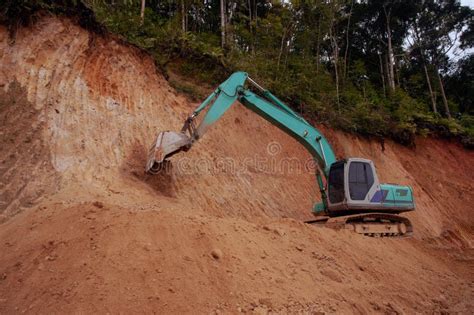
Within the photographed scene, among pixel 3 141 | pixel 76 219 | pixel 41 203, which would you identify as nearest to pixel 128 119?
pixel 3 141

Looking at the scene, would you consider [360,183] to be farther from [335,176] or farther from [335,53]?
[335,53]

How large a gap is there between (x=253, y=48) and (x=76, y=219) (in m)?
14.6

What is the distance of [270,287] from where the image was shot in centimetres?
454

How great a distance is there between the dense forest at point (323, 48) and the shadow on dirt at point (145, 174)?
360cm

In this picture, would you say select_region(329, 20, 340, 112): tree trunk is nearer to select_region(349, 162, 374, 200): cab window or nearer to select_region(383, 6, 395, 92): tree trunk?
select_region(383, 6, 395, 92): tree trunk

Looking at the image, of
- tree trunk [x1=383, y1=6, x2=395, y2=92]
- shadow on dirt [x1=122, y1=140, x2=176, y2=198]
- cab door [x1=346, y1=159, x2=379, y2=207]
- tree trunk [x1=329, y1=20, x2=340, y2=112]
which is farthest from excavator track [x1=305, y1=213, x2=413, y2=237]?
tree trunk [x1=383, y1=6, x2=395, y2=92]

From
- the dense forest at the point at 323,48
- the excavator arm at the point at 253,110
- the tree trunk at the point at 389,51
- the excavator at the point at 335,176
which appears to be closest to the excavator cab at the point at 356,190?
the excavator at the point at 335,176

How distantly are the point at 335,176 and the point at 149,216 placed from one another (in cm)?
494

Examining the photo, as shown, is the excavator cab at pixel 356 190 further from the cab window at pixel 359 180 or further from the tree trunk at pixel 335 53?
the tree trunk at pixel 335 53

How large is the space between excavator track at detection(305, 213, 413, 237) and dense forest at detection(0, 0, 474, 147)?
5982 millimetres

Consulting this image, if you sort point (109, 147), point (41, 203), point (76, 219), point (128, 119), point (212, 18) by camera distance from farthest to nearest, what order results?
point (212, 18) → point (128, 119) → point (109, 147) → point (41, 203) → point (76, 219)

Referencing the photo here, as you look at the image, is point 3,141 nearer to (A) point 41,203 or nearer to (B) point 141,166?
(A) point 41,203

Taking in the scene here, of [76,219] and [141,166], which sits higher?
[141,166]

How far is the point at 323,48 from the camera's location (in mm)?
23609
